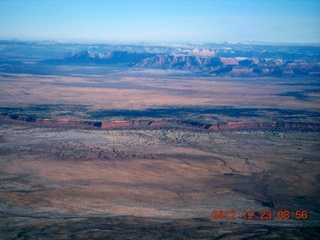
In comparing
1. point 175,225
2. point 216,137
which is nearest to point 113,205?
point 175,225

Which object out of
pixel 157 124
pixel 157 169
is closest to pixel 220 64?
pixel 157 124

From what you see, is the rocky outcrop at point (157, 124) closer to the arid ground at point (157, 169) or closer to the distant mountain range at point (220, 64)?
the arid ground at point (157, 169)

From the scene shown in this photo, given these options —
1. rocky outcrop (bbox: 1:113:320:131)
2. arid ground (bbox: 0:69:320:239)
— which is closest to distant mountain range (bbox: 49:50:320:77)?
arid ground (bbox: 0:69:320:239)

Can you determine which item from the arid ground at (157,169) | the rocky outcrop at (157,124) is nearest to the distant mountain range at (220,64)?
the arid ground at (157,169)

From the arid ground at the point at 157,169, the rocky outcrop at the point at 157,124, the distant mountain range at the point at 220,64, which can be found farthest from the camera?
the distant mountain range at the point at 220,64

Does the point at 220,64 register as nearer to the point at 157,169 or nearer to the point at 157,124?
the point at 157,124

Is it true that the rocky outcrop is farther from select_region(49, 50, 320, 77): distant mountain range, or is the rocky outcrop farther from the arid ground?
select_region(49, 50, 320, 77): distant mountain range

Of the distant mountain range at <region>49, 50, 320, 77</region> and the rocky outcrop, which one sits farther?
the distant mountain range at <region>49, 50, 320, 77</region>

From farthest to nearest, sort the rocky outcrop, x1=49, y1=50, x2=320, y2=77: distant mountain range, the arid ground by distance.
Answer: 1. x1=49, y1=50, x2=320, y2=77: distant mountain range
2. the rocky outcrop
3. the arid ground

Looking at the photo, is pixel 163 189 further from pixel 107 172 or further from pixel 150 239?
pixel 150 239
